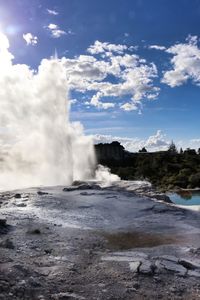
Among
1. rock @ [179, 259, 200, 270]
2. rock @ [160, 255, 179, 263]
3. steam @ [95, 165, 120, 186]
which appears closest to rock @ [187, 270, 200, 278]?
rock @ [179, 259, 200, 270]

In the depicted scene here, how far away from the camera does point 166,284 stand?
25.3 feet

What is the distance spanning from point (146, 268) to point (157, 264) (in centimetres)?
41

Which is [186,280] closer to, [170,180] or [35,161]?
[35,161]

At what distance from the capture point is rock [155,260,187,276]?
8367 mm

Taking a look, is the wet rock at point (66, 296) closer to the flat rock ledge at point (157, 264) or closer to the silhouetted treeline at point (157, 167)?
the flat rock ledge at point (157, 264)

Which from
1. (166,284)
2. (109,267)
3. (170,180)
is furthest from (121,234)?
(170,180)

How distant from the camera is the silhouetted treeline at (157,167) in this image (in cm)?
6421

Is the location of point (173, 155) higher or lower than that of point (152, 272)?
higher

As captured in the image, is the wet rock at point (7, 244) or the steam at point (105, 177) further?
the steam at point (105, 177)

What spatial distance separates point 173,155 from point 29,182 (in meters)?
59.2

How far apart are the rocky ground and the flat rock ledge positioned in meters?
0.02

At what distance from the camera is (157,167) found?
248 feet

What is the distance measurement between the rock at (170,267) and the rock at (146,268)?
14cm

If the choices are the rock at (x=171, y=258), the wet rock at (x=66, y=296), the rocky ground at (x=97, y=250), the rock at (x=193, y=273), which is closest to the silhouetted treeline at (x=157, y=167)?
the rocky ground at (x=97, y=250)
